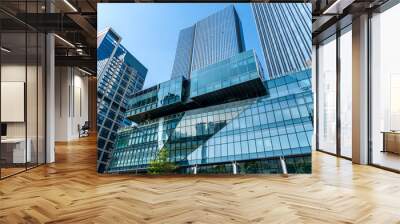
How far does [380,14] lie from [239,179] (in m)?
4.72

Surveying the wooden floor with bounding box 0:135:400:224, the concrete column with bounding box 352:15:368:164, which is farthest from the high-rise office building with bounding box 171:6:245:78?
the concrete column with bounding box 352:15:368:164

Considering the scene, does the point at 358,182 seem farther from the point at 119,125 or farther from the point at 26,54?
the point at 26,54

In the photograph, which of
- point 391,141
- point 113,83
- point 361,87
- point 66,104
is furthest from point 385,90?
point 66,104

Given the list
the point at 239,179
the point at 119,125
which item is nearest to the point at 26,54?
the point at 119,125

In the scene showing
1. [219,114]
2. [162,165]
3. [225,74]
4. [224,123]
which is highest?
[225,74]

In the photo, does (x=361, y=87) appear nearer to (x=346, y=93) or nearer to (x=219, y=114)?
(x=346, y=93)

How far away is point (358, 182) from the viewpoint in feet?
19.7

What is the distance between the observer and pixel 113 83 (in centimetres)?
678

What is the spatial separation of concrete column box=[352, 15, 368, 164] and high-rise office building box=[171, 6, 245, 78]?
3.12 m

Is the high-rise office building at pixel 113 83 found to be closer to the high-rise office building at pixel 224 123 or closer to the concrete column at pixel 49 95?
the high-rise office building at pixel 224 123

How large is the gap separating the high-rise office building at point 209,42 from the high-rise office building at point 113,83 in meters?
0.78

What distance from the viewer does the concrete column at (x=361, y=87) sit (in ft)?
26.5

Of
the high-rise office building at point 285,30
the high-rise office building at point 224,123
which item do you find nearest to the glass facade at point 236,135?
the high-rise office building at point 224,123

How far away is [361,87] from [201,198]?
16.7ft
